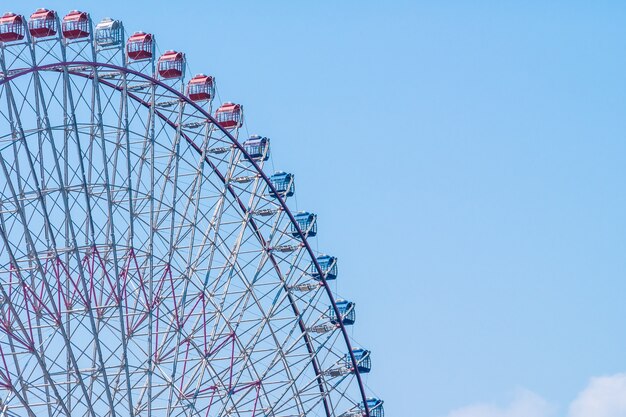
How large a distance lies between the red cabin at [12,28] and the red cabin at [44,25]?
42.6 inches

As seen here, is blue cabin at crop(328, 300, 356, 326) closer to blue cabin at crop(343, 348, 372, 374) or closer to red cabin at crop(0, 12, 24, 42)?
blue cabin at crop(343, 348, 372, 374)

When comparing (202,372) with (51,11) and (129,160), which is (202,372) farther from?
(51,11)

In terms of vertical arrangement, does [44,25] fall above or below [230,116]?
below

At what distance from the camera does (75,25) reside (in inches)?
2469

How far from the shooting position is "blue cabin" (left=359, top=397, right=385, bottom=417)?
3029 inches

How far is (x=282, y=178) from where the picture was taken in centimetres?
7506

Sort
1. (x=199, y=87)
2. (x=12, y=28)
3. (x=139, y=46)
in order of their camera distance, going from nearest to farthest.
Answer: (x=12, y=28) → (x=139, y=46) → (x=199, y=87)

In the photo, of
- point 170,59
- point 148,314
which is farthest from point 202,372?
point 170,59

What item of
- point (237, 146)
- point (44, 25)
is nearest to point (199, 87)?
point (237, 146)

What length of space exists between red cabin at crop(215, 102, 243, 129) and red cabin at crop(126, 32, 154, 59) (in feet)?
23.9

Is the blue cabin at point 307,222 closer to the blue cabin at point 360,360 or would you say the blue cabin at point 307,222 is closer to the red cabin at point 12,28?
the blue cabin at point 360,360

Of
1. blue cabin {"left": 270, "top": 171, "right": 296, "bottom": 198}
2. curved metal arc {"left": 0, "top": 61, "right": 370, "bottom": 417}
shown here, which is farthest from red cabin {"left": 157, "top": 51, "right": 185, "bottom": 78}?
blue cabin {"left": 270, "top": 171, "right": 296, "bottom": 198}

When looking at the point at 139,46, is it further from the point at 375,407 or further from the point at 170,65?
the point at 375,407

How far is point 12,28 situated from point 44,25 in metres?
1.70
